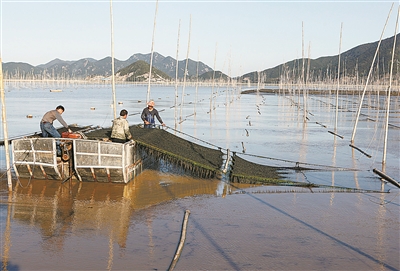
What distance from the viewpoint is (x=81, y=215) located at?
11875 millimetres

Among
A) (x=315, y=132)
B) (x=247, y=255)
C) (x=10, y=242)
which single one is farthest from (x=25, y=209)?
(x=315, y=132)

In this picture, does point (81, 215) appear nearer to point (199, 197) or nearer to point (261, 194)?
point (199, 197)

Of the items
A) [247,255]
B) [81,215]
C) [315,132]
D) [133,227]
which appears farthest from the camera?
[315,132]

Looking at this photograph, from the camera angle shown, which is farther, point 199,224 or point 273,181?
point 273,181

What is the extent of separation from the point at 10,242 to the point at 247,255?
4840 millimetres

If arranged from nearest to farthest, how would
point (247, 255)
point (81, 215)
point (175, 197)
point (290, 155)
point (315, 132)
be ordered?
point (247, 255), point (81, 215), point (175, 197), point (290, 155), point (315, 132)

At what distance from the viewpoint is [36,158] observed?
14656mm

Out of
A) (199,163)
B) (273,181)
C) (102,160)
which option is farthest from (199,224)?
(273,181)

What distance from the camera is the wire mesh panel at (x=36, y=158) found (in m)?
14.5

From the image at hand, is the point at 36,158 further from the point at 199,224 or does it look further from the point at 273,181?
the point at 273,181

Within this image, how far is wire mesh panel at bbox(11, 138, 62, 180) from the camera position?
14.5 metres

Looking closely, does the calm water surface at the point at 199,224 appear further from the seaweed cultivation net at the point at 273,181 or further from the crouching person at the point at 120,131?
the crouching person at the point at 120,131

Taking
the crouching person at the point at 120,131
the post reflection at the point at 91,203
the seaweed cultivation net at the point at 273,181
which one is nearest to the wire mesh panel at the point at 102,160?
the post reflection at the point at 91,203

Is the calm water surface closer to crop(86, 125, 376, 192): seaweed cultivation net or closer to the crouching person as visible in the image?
crop(86, 125, 376, 192): seaweed cultivation net
